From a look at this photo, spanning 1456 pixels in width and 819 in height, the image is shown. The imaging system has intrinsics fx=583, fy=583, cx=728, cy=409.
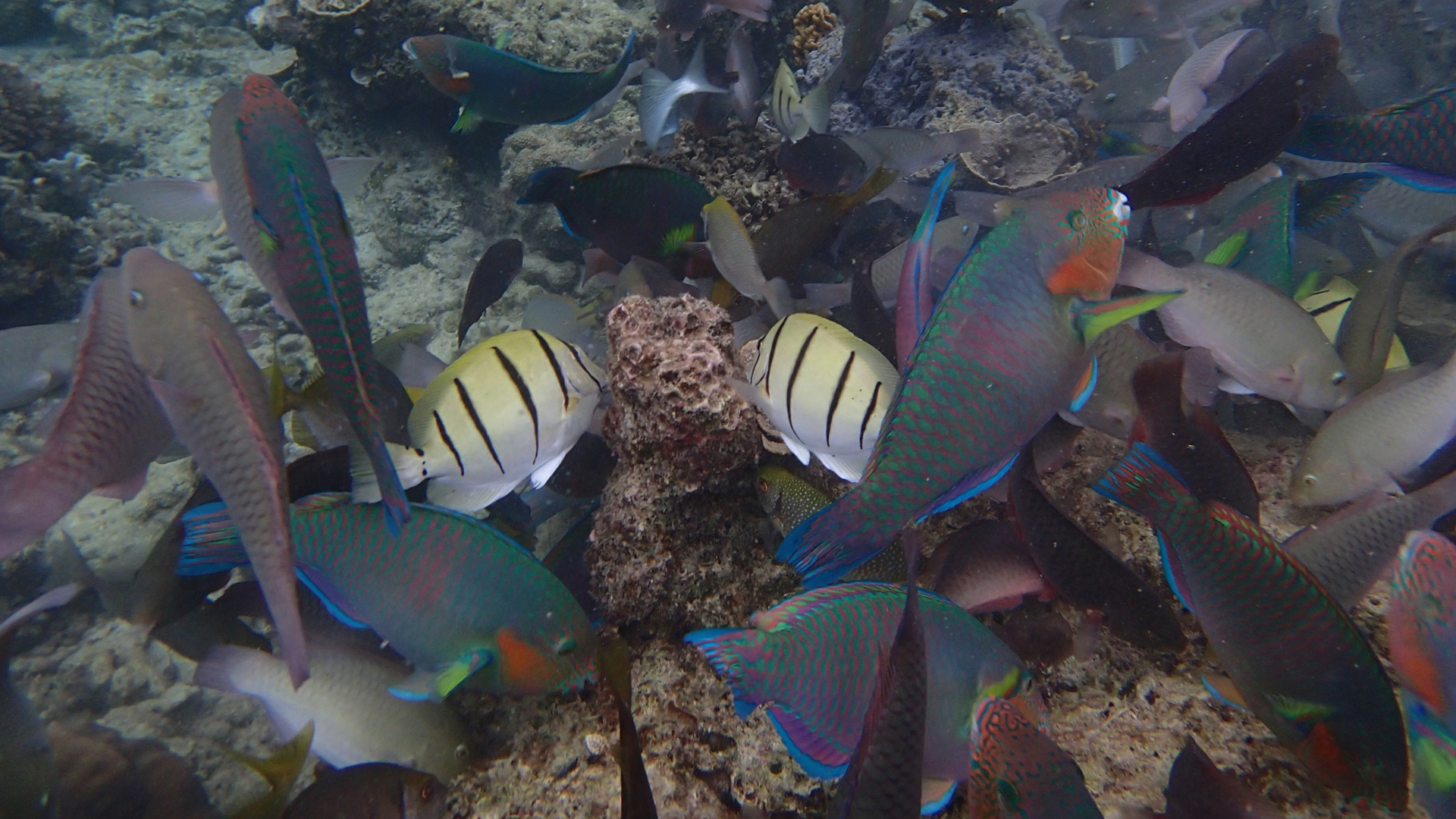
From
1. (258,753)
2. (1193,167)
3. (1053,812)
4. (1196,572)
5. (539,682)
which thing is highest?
(1193,167)

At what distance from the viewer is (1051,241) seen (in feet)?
3.91

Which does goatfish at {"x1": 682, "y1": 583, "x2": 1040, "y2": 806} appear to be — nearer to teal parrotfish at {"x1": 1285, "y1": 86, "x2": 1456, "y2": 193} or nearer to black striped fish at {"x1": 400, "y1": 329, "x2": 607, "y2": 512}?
black striped fish at {"x1": 400, "y1": 329, "x2": 607, "y2": 512}

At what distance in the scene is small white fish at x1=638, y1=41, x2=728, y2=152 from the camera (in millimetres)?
3498

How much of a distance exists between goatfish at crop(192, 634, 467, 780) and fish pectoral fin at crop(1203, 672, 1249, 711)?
195 cm

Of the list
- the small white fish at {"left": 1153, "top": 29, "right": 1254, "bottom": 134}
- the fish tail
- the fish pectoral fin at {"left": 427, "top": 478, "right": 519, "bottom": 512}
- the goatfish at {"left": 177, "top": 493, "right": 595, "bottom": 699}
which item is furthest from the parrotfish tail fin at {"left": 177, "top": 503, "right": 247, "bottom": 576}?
the small white fish at {"left": 1153, "top": 29, "right": 1254, "bottom": 134}

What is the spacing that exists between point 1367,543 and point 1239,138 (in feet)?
4.30

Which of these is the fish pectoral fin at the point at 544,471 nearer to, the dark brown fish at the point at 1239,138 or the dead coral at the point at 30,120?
the dark brown fish at the point at 1239,138

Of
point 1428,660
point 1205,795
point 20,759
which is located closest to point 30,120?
point 20,759

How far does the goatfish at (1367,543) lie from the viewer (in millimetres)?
1354

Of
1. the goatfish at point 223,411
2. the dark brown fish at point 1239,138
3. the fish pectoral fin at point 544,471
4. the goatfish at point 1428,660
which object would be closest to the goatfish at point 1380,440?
→ the goatfish at point 1428,660

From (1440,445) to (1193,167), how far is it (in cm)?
106

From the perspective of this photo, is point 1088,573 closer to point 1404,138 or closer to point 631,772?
point 631,772

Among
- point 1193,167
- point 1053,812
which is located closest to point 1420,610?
point 1053,812

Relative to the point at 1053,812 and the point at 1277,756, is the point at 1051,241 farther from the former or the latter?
the point at 1277,756
